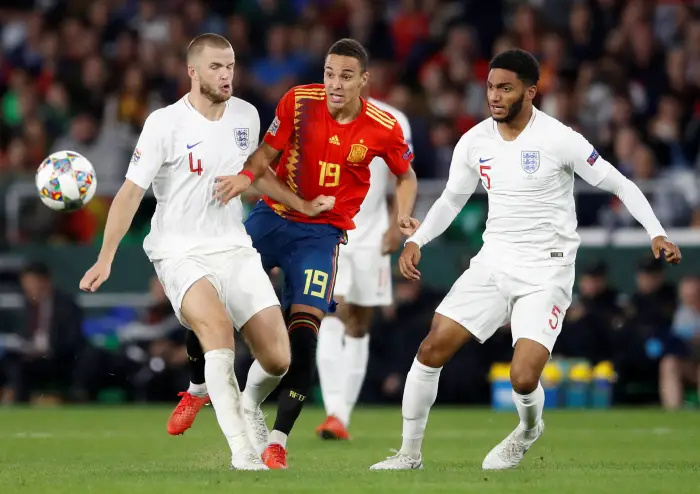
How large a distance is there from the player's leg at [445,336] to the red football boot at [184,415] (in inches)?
58.7

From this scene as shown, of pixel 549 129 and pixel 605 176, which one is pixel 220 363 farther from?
pixel 605 176

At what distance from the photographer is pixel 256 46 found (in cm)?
2030

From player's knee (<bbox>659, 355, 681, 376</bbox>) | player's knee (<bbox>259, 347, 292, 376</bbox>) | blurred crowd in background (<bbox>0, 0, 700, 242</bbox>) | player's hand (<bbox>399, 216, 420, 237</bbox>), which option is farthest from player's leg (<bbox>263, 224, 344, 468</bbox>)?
blurred crowd in background (<bbox>0, 0, 700, 242</bbox>)

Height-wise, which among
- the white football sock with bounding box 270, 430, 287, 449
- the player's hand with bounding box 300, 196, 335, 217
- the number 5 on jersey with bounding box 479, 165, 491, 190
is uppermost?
the number 5 on jersey with bounding box 479, 165, 491, 190

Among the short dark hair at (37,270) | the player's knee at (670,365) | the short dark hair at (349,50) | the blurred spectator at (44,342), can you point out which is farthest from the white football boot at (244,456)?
the short dark hair at (37,270)

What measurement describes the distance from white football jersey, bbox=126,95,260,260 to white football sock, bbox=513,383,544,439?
6.18 feet

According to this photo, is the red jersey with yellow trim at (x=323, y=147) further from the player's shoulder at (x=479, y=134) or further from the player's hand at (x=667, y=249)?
the player's hand at (x=667, y=249)

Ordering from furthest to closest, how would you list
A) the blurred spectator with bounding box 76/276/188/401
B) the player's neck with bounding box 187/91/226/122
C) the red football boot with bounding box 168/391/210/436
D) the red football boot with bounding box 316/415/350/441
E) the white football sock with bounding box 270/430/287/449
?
1. the blurred spectator with bounding box 76/276/188/401
2. the red football boot with bounding box 316/415/350/441
3. the red football boot with bounding box 168/391/210/436
4. the white football sock with bounding box 270/430/287/449
5. the player's neck with bounding box 187/91/226/122

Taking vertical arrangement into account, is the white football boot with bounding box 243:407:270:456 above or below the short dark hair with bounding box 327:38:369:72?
below

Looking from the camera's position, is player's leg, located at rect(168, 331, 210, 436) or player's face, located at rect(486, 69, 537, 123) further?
player's leg, located at rect(168, 331, 210, 436)

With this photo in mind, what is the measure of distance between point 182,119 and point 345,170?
1415mm

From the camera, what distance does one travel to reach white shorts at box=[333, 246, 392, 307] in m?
11.8

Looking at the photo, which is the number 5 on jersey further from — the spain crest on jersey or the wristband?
the wristband

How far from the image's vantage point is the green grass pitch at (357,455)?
730cm
